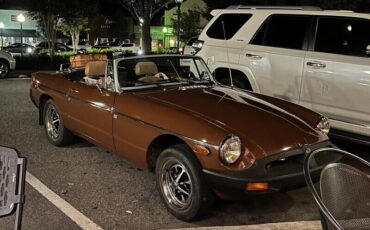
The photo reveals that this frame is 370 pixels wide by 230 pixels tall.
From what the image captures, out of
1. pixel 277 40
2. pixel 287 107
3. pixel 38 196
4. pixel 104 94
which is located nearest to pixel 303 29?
pixel 277 40

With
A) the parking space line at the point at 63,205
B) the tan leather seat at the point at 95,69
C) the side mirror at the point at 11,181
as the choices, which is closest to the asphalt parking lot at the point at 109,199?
the parking space line at the point at 63,205

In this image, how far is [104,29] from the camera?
5900cm

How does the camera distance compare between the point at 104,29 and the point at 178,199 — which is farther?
the point at 104,29

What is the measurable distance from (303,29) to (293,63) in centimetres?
56

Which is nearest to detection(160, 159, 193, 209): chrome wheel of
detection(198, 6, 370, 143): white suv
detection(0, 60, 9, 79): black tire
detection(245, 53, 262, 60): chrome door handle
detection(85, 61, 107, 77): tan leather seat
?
detection(85, 61, 107, 77): tan leather seat

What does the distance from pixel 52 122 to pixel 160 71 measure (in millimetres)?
2010

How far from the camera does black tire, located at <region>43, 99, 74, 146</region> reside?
6.56 m

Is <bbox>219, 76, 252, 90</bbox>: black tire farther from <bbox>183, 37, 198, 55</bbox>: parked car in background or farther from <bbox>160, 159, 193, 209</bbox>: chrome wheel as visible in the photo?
<bbox>160, 159, 193, 209</bbox>: chrome wheel

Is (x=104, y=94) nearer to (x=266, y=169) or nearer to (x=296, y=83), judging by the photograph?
(x=266, y=169)

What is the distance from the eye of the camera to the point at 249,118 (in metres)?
4.52

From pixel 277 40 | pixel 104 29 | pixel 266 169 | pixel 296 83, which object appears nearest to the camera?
pixel 266 169

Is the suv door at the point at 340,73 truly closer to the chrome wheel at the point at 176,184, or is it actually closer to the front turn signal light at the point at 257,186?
the front turn signal light at the point at 257,186

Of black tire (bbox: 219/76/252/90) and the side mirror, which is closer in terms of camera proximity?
the side mirror

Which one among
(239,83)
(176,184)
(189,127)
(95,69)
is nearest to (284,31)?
(239,83)
